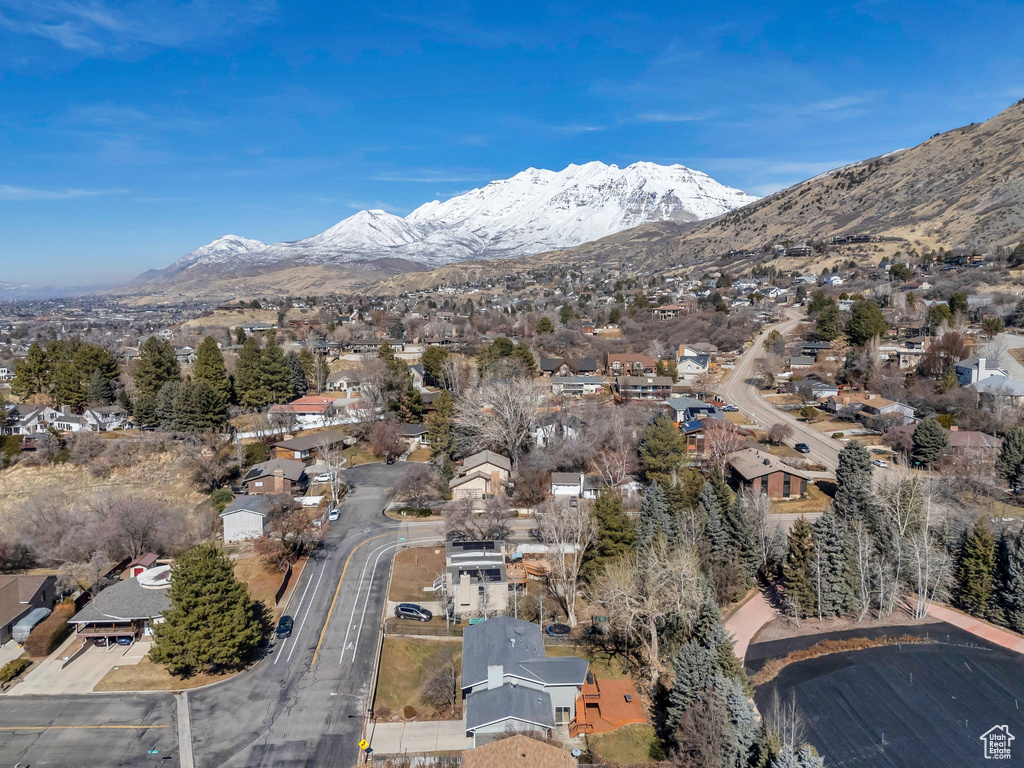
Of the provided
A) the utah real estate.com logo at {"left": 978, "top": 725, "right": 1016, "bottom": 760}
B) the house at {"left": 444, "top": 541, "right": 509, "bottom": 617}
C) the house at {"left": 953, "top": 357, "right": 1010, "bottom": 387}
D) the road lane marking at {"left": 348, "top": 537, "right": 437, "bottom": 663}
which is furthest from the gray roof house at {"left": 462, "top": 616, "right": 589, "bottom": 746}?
the house at {"left": 953, "top": 357, "right": 1010, "bottom": 387}

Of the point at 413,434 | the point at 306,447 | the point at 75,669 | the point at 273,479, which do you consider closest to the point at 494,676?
the point at 75,669

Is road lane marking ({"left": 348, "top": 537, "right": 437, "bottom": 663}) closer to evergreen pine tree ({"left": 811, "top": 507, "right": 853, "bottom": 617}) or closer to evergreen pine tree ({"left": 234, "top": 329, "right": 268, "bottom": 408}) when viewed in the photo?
evergreen pine tree ({"left": 811, "top": 507, "right": 853, "bottom": 617})

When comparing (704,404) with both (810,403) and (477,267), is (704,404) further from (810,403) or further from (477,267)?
(477,267)

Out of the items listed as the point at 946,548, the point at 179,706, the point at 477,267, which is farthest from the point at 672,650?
the point at 477,267

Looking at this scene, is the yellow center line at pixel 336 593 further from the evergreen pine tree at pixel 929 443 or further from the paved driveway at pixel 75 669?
the evergreen pine tree at pixel 929 443

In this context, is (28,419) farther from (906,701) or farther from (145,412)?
(906,701)

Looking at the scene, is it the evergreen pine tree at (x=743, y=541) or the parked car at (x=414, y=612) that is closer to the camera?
the parked car at (x=414, y=612)

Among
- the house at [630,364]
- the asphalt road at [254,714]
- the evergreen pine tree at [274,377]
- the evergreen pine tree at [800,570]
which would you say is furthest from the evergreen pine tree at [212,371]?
the evergreen pine tree at [800,570]
